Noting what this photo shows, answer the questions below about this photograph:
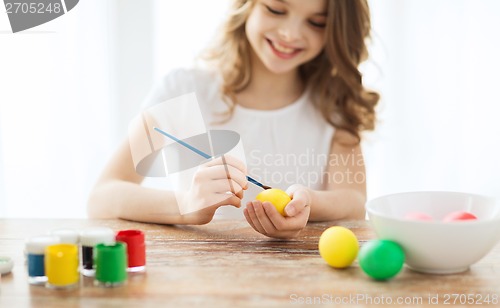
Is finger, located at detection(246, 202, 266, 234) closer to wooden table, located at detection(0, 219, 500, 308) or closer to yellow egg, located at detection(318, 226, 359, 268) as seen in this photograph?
wooden table, located at detection(0, 219, 500, 308)

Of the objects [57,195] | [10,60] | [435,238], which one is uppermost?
[10,60]

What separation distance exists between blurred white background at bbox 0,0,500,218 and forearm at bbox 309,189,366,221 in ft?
3.86

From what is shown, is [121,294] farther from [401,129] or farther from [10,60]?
[401,129]

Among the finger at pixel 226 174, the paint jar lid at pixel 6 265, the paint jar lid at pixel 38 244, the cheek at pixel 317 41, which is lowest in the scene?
the paint jar lid at pixel 6 265

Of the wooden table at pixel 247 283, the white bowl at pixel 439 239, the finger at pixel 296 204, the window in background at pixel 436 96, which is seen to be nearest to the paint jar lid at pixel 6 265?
the wooden table at pixel 247 283

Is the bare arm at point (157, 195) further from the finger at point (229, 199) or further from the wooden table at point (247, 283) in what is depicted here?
the wooden table at point (247, 283)

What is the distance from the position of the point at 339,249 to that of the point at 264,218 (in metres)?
0.24

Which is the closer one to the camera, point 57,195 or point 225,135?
point 225,135

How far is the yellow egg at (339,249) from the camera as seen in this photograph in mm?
1088

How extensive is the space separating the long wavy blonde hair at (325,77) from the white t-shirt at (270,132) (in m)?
0.04

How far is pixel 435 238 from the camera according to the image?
3.39 ft

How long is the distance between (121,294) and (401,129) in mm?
2489

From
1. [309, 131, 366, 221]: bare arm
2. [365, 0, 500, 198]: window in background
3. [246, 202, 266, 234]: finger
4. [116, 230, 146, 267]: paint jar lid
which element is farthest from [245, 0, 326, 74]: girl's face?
[365, 0, 500, 198]: window in background

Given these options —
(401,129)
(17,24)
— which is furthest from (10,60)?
(401,129)
